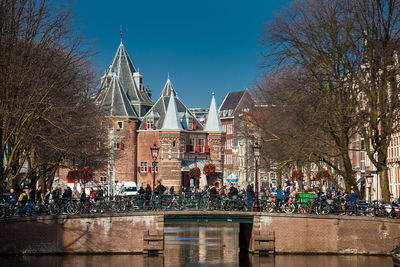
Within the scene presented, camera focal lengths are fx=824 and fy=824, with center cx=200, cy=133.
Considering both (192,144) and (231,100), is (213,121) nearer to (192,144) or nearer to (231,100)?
(192,144)

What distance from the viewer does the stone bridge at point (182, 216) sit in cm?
4062

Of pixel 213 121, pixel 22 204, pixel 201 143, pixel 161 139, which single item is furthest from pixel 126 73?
pixel 22 204

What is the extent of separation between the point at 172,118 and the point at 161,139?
11.3 ft

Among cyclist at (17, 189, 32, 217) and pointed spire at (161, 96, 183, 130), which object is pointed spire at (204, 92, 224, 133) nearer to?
pointed spire at (161, 96, 183, 130)

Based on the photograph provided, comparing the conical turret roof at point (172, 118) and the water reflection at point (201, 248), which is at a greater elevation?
the conical turret roof at point (172, 118)

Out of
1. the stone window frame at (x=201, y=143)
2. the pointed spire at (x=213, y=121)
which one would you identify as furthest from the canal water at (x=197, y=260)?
the pointed spire at (x=213, y=121)

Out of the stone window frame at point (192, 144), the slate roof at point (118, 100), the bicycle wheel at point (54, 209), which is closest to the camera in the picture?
the bicycle wheel at point (54, 209)

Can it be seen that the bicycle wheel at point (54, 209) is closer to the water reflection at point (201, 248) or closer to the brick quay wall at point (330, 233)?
the water reflection at point (201, 248)

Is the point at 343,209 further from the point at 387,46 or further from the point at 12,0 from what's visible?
the point at 12,0

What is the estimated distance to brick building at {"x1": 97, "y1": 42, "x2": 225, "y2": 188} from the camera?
113125 mm

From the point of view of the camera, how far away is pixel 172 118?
116m

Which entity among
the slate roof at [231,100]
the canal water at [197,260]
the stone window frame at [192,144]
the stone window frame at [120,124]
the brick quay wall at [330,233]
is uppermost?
the slate roof at [231,100]

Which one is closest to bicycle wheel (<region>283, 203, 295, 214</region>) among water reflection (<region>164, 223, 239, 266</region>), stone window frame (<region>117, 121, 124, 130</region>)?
water reflection (<region>164, 223, 239, 266</region>)

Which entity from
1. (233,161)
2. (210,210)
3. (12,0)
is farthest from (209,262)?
(233,161)
